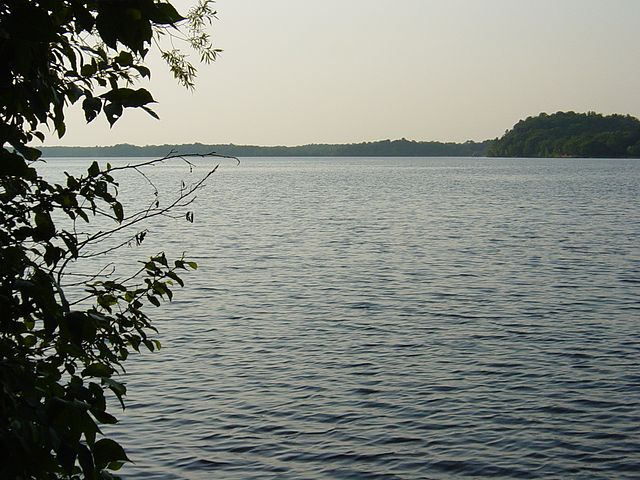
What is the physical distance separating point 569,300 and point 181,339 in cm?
1001

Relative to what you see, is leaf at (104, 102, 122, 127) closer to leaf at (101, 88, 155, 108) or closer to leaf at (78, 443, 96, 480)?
leaf at (101, 88, 155, 108)

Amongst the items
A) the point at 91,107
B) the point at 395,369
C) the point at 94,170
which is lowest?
the point at 395,369

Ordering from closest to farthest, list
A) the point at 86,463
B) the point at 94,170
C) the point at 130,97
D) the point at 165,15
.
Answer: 1. the point at 165,15
2. the point at 86,463
3. the point at 130,97
4. the point at 94,170

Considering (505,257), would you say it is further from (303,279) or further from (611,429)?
(611,429)

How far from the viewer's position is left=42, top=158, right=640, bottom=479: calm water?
35.7ft

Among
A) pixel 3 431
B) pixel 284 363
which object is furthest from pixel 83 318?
pixel 284 363

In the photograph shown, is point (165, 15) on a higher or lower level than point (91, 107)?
higher

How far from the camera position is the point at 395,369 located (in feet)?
48.8

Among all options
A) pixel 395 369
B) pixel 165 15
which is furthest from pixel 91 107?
pixel 395 369

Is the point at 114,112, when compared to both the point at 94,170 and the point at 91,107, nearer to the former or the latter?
the point at 91,107

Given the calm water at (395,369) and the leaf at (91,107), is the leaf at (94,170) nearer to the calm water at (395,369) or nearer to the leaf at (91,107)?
the leaf at (91,107)

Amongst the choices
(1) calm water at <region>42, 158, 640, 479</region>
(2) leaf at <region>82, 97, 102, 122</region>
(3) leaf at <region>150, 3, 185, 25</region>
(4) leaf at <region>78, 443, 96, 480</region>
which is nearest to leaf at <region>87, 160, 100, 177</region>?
(2) leaf at <region>82, 97, 102, 122</region>

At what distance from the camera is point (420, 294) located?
22.9m

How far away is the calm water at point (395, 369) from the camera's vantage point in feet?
35.7
